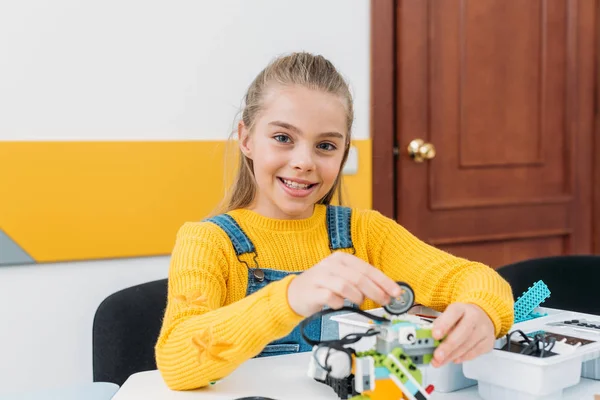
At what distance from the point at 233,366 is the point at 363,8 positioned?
1.68 meters

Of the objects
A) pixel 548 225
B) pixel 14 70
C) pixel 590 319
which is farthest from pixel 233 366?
pixel 548 225

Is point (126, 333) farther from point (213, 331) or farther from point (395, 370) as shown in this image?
point (395, 370)

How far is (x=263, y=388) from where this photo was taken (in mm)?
1004

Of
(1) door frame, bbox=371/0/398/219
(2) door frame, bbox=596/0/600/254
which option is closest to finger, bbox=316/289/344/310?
(1) door frame, bbox=371/0/398/219

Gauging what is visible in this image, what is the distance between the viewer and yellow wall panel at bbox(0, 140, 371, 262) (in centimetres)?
196

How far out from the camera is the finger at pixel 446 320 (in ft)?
2.84

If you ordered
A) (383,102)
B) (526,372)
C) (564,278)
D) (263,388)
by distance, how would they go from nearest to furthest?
(526,372) < (263,388) < (564,278) < (383,102)

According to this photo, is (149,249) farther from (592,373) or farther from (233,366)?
(592,373)

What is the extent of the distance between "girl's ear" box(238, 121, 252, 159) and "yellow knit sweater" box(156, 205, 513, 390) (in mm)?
125

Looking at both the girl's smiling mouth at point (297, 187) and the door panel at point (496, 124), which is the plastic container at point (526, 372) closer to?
the girl's smiling mouth at point (297, 187)

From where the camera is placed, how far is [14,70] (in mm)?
1947

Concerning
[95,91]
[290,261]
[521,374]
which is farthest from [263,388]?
[95,91]

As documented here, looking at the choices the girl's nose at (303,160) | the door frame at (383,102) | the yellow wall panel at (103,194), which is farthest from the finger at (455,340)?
the door frame at (383,102)

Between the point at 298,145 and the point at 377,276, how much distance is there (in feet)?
1.73
